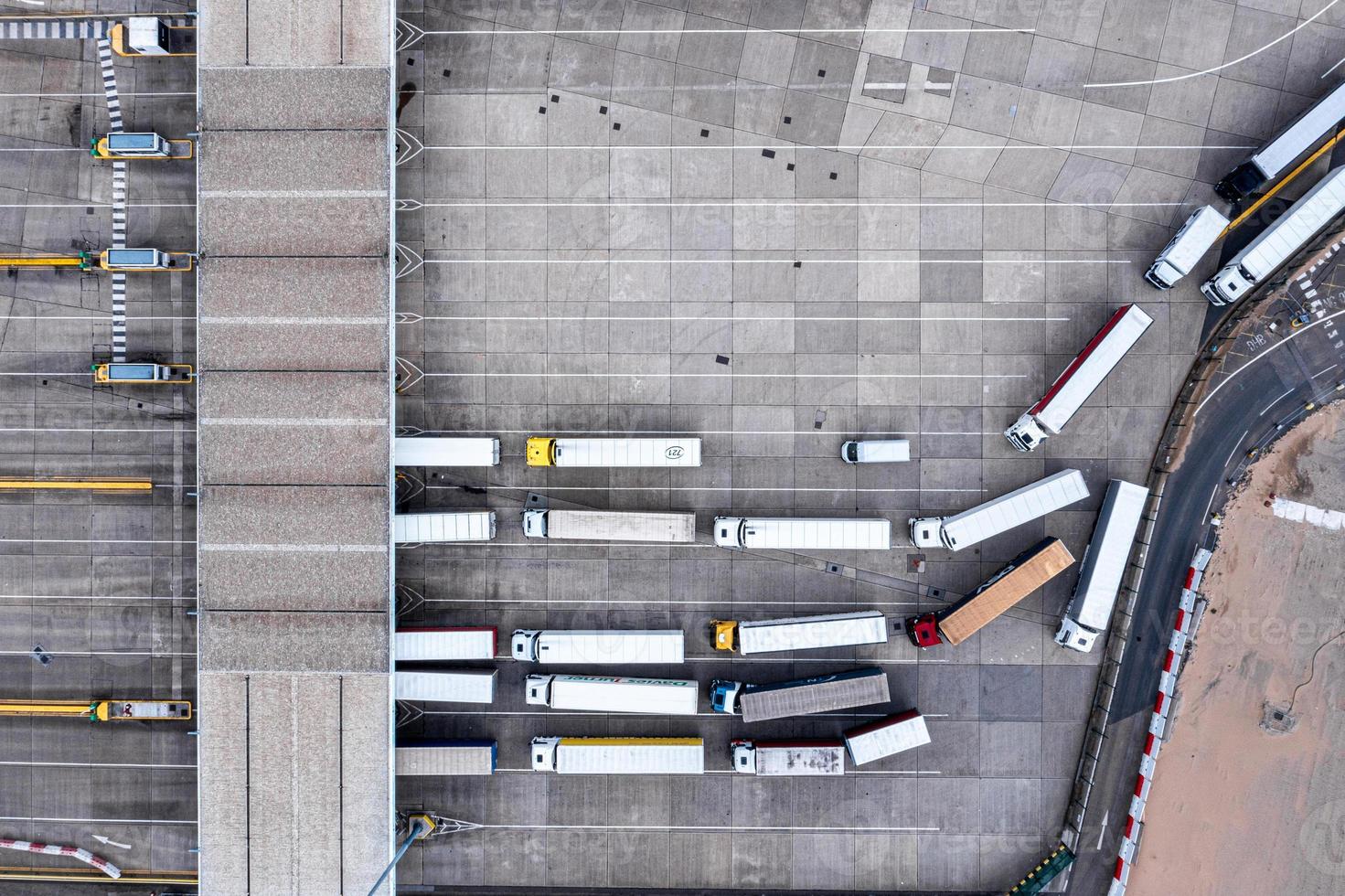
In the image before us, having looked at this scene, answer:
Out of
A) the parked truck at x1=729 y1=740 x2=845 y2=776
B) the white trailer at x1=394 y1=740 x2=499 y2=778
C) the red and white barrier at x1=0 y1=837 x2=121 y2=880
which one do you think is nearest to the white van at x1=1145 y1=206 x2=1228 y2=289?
the parked truck at x1=729 y1=740 x2=845 y2=776

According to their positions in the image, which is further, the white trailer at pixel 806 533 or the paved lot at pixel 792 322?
the paved lot at pixel 792 322

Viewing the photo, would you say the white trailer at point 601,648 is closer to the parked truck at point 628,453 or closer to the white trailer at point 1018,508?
the parked truck at point 628,453

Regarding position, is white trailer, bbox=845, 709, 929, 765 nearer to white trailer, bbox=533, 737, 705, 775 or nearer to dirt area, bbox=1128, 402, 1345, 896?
white trailer, bbox=533, 737, 705, 775

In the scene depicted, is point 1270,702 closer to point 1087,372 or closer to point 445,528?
point 1087,372

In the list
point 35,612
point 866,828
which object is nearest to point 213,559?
point 35,612

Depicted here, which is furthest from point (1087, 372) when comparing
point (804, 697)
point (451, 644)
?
point (451, 644)

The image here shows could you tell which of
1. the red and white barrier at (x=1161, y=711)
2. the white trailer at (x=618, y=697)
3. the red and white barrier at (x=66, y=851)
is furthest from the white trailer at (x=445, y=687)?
the red and white barrier at (x=1161, y=711)
